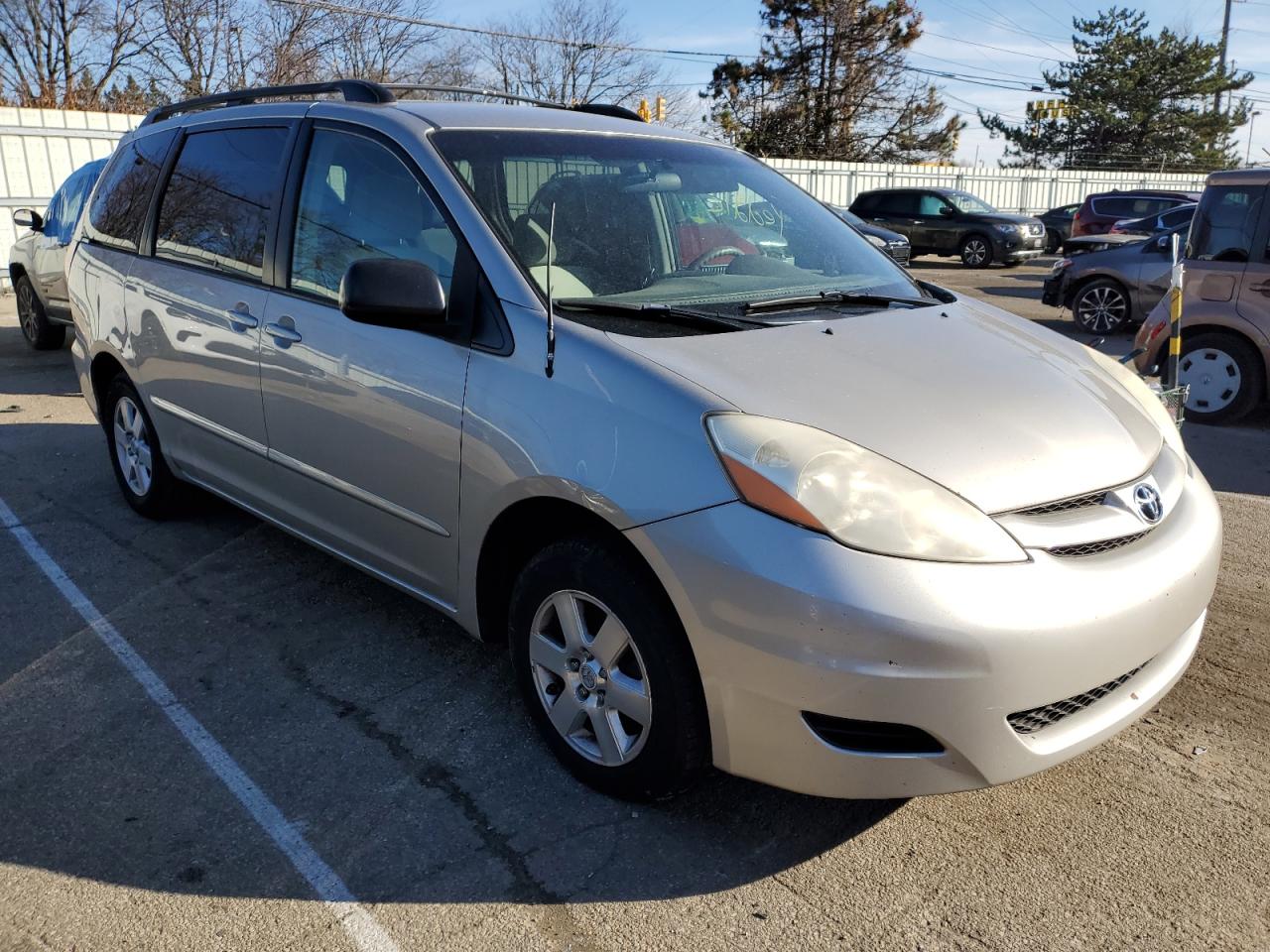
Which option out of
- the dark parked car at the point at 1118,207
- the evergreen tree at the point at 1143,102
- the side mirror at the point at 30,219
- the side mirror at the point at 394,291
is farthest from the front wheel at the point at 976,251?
the evergreen tree at the point at 1143,102

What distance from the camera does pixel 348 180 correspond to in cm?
359

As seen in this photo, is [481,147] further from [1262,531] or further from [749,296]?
[1262,531]

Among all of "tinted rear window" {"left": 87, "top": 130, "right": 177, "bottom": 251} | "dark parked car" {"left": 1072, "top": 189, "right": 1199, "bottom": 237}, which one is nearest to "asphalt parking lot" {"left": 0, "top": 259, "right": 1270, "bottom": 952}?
"tinted rear window" {"left": 87, "top": 130, "right": 177, "bottom": 251}

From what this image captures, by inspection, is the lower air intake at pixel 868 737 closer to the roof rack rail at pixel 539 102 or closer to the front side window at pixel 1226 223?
the roof rack rail at pixel 539 102

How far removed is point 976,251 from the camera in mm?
22031

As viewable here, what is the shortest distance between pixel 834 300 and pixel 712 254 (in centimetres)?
44

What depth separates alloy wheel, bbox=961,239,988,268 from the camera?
71.9 feet

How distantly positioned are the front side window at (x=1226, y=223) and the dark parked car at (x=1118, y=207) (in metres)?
13.5

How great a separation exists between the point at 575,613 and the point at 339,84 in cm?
241

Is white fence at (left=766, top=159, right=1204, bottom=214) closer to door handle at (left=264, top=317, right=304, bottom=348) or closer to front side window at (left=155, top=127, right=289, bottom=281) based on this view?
front side window at (left=155, top=127, right=289, bottom=281)

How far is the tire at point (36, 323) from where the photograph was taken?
10430mm

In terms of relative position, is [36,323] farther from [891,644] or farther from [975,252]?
[975,252]

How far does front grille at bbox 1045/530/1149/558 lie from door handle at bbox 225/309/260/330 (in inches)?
111

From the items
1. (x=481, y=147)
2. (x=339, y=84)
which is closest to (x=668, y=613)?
(x=481, y=147)
